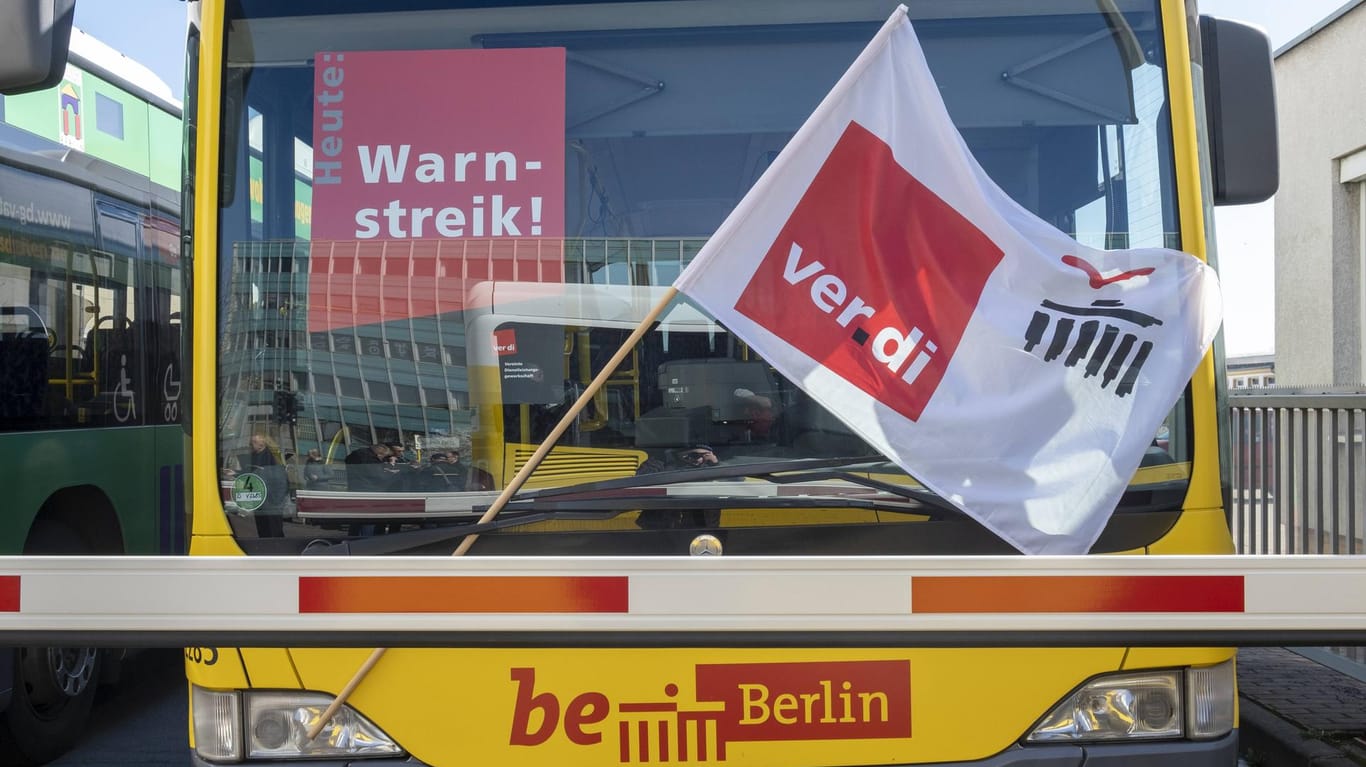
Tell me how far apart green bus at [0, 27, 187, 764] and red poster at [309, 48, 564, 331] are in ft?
7.68

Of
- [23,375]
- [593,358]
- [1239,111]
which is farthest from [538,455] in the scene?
[23,375]

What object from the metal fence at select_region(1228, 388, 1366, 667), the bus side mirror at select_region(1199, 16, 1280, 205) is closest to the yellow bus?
the bus side mirror at select_region(1199, 16, 1280, 205)

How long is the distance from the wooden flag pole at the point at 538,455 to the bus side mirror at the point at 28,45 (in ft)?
3.95

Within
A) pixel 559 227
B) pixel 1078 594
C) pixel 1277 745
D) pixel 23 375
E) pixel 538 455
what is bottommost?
pixel 1277 745

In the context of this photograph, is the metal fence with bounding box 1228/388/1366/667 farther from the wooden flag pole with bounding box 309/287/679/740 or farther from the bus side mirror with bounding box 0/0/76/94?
the bus side mirror with bounding box 0/0/76/94

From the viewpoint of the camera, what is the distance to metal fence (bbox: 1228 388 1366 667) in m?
6.52

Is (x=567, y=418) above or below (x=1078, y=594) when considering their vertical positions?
above

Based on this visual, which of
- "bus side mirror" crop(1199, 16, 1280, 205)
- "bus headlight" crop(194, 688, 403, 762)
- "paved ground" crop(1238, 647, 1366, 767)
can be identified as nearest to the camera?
"bus headlight" crop(194, 688, 403, 762)

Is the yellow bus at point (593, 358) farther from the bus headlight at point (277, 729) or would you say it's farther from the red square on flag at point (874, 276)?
the red square on flag at point (874, 276)

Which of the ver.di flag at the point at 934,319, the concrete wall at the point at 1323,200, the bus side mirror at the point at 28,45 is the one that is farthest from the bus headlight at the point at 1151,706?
the concrete wall at the point at 1323,200

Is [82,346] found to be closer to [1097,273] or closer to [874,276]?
[874,276]

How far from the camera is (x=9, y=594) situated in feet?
6.80

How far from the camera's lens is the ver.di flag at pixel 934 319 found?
2.79 m

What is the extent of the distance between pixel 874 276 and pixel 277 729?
178 centimetres
